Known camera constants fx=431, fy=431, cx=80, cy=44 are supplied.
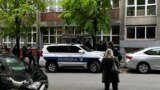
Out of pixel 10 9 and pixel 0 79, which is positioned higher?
pixel 10 9

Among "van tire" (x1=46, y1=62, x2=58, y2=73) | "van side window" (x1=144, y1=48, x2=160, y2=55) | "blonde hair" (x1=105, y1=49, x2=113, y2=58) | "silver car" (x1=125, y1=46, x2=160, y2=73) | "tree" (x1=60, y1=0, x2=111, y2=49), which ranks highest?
"tree" (x1=60, y1=0, x2=111, y2=49)

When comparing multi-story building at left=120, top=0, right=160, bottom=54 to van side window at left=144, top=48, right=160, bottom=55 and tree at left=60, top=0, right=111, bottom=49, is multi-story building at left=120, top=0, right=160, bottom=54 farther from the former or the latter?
van side window at left=144, top=48, right=160, bottom=55

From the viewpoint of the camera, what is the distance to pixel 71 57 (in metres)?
25.6

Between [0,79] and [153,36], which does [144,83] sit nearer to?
[0,79]

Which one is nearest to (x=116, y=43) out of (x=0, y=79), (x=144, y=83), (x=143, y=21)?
(x=143, y=21)

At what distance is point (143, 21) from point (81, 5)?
9.09 metres

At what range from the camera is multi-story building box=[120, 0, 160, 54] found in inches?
1406

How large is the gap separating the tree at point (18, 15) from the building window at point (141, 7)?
9.07 meters

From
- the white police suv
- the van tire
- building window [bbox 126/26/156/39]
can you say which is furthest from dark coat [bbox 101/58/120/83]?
building window [bbox 126/26/156/39]

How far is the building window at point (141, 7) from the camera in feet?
118

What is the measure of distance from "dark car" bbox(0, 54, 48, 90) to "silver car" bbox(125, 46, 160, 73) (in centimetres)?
1148

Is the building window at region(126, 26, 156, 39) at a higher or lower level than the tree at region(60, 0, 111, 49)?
lower

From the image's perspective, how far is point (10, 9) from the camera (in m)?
30.7

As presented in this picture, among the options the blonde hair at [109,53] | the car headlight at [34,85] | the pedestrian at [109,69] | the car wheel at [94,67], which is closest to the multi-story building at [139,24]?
the car wheel at [94,67]
